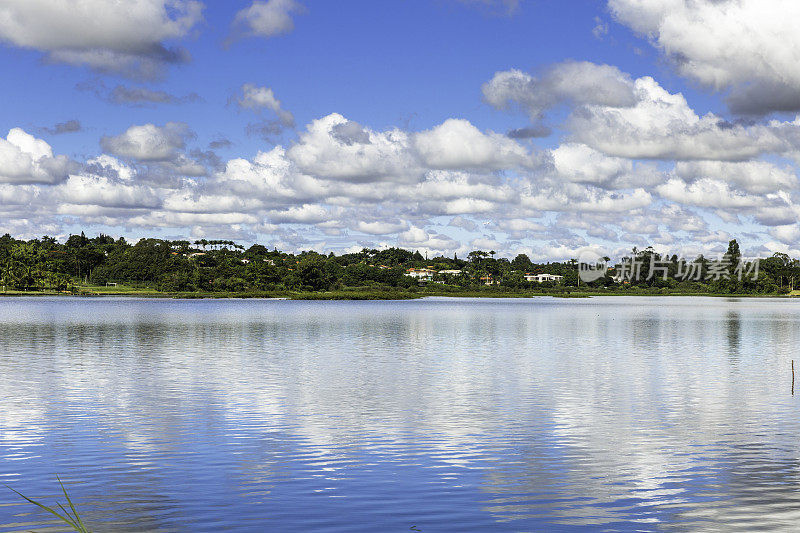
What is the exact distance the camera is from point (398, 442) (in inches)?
980

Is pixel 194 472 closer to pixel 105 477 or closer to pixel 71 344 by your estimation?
pixel 105 477

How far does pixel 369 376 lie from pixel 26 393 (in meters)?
17.1

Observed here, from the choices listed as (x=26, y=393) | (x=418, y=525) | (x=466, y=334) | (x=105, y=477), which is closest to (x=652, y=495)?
(x=418, y=525)

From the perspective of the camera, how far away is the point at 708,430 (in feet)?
91.5

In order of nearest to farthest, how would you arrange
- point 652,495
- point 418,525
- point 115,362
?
point 418,525
point 652,495
point 115,362

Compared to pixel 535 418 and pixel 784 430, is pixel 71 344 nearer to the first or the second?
pixel 535 418

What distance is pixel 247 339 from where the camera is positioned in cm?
7056

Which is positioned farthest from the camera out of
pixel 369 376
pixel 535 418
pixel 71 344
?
pixel 71 344

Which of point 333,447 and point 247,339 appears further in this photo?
point 247,339

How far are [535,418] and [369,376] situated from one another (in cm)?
1469

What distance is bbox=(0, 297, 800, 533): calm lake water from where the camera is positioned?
56.8 ft

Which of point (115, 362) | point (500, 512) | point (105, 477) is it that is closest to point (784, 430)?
point (500, 512)

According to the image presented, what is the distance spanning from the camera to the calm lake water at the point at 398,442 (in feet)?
56.8

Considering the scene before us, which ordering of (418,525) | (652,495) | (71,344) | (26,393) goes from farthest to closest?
(71,344), (26,393), (652,495), (418,525)
